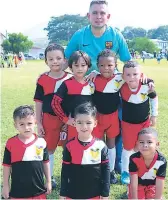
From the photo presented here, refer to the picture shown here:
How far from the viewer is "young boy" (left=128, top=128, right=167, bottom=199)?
12.3ft

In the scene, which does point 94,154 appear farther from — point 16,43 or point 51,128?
point 16,43

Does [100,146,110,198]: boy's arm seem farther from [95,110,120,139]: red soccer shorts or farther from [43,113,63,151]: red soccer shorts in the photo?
[43,113,63,151]: red soccer shorts

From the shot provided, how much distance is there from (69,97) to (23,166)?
3.73ft

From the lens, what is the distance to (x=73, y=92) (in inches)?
172

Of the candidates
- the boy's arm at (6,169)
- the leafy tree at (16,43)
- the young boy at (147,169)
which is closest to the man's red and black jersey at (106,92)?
the young boy at (147,169)

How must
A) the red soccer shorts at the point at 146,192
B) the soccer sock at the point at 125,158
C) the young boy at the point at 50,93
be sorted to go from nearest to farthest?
the red soccer shorts at the point at 146,192
the young boy at the point at 50,93
the soccer sock at the point at 125,158

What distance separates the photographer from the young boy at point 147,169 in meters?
3.75

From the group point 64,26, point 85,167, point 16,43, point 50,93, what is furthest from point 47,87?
point 64,26

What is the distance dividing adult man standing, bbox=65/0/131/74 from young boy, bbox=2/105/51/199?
1.55 metres

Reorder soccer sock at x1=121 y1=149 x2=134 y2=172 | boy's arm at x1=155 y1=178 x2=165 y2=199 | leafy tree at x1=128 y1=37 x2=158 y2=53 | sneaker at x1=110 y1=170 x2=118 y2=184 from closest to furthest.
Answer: boy's arm at x1=155 y1=178 x2=165 y2=199
soccer sock at x1=121 y1=149 x2=134 y2=172
sneaker at x1=110 y1=170 x2=118 y2=184
leafy tree at x1=128 y1=37 x2=158 y2=53

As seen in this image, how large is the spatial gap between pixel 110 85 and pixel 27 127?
136 cm

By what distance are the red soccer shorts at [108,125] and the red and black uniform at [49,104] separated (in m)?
0.51

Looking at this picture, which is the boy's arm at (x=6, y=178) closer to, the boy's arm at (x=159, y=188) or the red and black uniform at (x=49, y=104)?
the red and black uniform at (x=49, y=104)

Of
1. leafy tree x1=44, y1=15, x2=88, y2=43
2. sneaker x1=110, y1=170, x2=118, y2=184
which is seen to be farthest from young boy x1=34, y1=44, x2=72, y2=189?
leafy tree x1=44, y1=15, x2=88, y2=43
